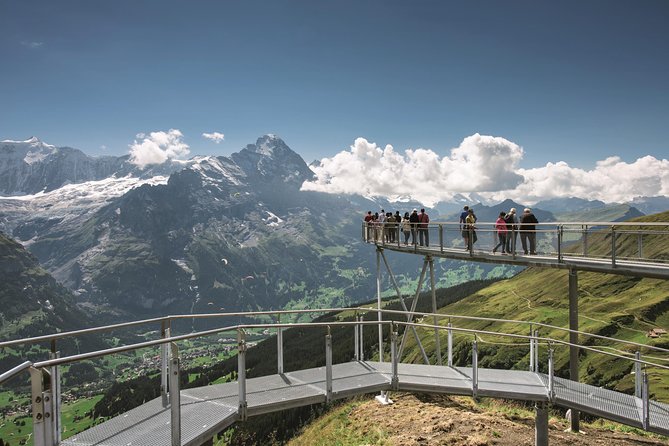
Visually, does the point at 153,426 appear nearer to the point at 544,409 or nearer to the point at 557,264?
Answer: the point at 544,409

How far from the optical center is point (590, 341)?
219 ft

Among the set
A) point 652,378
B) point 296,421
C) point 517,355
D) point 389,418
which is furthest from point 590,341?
point 389,418

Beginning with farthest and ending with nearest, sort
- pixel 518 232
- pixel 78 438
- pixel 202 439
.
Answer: pixel 518 232
pixel 202 439
pixel 78 438

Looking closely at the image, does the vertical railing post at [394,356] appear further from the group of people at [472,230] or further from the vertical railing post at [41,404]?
the group of people at [472,230]

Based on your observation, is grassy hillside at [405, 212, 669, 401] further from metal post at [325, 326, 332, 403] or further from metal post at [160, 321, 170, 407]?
metal post at [160, 321, 170, 407]

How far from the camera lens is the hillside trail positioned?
15.7m

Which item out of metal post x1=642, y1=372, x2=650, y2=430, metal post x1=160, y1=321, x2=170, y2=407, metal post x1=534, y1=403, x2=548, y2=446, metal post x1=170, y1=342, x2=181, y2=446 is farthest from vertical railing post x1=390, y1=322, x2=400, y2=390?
metal post x1=642, y1=372, x2=650, y2=430

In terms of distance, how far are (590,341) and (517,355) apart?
1141cm

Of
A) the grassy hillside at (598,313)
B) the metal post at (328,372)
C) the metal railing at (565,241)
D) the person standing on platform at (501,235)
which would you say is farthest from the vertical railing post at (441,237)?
the metal post at (328,372)

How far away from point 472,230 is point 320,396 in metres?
16.1

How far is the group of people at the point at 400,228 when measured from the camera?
28641 millimetres

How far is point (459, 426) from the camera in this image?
16.5 meters

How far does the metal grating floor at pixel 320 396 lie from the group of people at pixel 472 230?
355 inches

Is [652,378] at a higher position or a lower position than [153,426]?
lower
